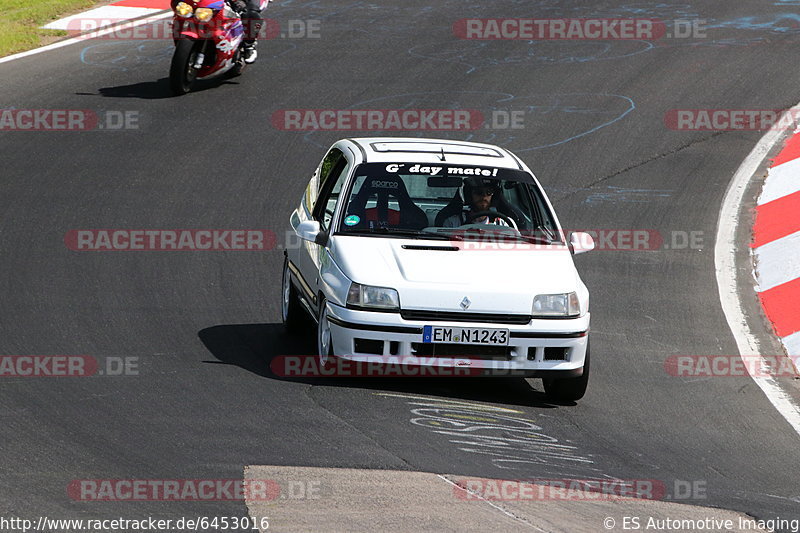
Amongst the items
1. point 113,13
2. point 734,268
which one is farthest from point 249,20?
point 734,268

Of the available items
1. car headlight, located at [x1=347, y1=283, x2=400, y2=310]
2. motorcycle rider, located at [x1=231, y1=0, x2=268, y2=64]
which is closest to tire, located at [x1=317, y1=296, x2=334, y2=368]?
car headlight, located at [x1=347, y1=283, x2=400, y2=310]

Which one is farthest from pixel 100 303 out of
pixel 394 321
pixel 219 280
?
pixel 394 321

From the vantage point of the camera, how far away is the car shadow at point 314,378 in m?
8.38

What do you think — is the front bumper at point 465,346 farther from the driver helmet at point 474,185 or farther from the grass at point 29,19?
the grass at point 29,19

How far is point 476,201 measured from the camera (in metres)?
9.14

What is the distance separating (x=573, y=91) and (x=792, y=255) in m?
5.98

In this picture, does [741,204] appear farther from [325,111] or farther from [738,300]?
[325,111]

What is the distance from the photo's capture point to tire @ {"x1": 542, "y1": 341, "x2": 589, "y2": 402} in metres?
8.34

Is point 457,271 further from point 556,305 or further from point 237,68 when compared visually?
point 237,68

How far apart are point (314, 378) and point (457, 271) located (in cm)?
125

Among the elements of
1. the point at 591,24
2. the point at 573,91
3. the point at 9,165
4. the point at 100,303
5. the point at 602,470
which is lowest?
the point at 602,470

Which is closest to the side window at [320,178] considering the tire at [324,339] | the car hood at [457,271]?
the car hood at [457,271]

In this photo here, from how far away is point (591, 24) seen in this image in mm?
20125

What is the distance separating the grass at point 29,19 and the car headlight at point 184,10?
3.50 m
